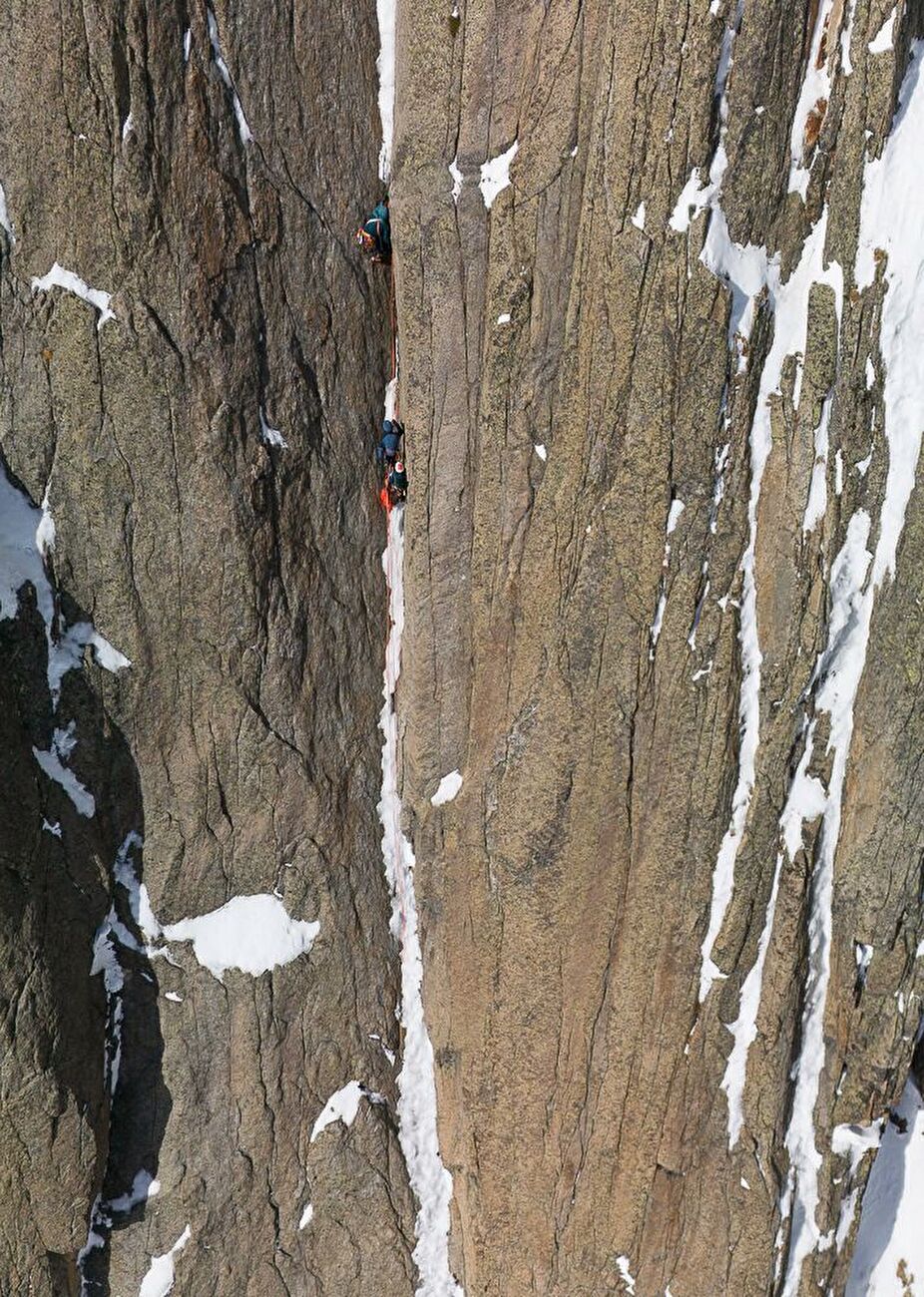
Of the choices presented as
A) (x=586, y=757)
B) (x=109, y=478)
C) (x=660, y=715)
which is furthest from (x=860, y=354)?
(x=109, y=478)

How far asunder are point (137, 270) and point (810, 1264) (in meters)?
15.5

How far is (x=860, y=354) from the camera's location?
370 inches

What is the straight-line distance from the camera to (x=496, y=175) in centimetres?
1041

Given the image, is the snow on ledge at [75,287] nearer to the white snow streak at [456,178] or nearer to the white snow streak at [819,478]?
the white snow streak at [456,178]

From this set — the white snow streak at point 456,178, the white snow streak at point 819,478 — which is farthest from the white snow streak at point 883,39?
the white snow streak at point 456,178

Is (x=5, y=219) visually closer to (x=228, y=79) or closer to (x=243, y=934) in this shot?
(x=228, y=79)

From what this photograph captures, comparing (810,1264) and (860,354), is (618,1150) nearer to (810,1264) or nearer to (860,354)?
(810,1264)

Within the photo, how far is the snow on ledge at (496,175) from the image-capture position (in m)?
10.3

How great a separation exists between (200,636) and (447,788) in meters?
4.11

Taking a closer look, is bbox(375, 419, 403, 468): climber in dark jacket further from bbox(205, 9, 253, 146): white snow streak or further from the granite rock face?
bbox(205, 9, 253, 146): white snow streak

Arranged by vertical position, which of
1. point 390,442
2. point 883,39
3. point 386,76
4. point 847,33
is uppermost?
point 386,76

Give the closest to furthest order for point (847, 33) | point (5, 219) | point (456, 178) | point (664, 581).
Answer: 1. point (847, 33)
2. point (664, 581)
3. point (5, 219)
4. point (456, 178)

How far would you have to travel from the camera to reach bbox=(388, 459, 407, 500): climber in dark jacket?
478 inches

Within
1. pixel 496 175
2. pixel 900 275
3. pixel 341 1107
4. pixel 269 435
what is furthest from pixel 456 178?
pixel 341 1107
